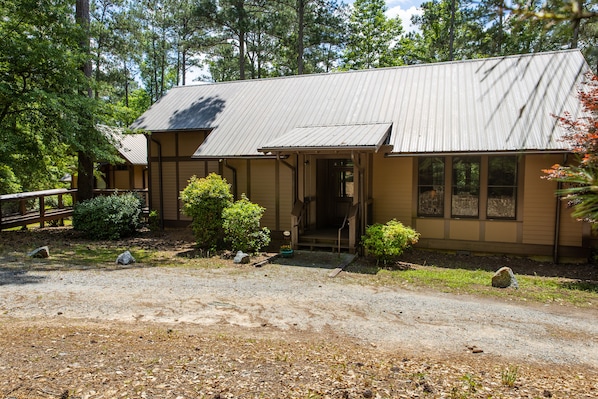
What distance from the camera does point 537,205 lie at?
412 inches

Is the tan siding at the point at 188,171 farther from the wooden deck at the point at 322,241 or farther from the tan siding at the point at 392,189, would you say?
the tan siding at the point at 392,189

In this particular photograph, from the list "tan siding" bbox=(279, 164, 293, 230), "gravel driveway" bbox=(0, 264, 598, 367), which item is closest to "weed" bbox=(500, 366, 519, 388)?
"gravel driveway" bbox=(0, 264, 598, 367)

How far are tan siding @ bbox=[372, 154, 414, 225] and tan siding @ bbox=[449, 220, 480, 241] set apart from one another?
1197 millimetres

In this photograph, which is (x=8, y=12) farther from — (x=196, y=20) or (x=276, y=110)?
(x=196, y=20)

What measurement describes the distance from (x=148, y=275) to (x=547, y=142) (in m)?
9.55

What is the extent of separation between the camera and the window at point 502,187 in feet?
35.2

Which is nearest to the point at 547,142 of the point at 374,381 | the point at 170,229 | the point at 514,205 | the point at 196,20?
the point at 514,205

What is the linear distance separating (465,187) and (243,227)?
6163 mm

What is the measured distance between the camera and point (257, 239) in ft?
37.2

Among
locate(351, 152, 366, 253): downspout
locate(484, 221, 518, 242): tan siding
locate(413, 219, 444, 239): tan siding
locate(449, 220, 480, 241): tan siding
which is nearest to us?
locate(351, 152, 366, 253): downspout

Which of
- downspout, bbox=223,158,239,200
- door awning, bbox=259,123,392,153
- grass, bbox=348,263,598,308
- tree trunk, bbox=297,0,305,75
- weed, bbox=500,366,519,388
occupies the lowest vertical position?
grass, bbox=348,263,598,308

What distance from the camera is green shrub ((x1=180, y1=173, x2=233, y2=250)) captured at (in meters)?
11.4

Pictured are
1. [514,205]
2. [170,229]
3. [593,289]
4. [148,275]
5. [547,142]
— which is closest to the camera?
[593,289]

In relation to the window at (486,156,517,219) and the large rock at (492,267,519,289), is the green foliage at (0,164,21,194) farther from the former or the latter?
the large rock at (492,267,519,289)
